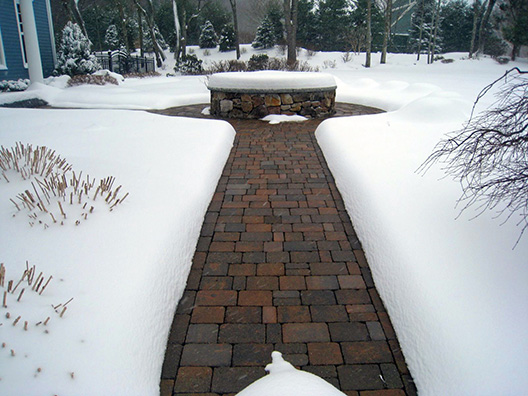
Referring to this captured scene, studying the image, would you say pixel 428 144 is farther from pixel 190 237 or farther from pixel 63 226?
pixel 63 226

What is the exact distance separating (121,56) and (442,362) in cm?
1963

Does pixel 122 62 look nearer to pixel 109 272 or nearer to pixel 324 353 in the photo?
pixel 109 272

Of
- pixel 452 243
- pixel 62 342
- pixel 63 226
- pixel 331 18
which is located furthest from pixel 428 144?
pixel 331 18

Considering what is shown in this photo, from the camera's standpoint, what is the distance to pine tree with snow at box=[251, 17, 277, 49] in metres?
25.2

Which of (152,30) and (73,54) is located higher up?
(152,30)

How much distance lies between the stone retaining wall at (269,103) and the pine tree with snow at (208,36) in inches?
806

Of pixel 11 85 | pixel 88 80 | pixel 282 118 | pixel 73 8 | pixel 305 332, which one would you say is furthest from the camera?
pixel 73 8

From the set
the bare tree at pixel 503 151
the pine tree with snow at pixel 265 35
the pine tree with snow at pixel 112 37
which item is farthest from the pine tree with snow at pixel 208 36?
the bare tree at pixel 503 151

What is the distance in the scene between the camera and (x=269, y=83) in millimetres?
7414

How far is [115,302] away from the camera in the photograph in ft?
7.37

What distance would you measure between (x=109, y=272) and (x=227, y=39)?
25.2 m

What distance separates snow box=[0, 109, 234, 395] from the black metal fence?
14962 mm

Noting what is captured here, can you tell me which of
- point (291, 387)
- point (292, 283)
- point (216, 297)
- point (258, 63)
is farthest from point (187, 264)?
point (258, 63)

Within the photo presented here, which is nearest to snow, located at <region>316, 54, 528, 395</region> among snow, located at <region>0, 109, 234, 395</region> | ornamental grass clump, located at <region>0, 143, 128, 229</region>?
snow, located at <region>0, 109, 234, 395</region>
